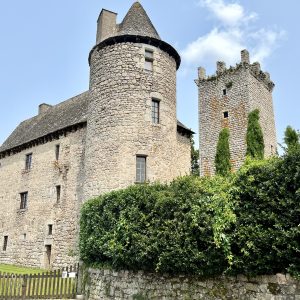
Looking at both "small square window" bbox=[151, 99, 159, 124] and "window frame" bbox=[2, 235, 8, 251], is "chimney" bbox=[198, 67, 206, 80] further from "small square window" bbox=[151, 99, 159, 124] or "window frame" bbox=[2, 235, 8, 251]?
"window frame" bbox=[2, 235, 8, 251]

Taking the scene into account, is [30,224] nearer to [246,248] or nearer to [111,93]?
[111,93]

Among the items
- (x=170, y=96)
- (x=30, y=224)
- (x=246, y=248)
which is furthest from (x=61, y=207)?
(x=246, y=248)

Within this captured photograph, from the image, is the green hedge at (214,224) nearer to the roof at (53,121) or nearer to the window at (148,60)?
the window at (148,60)

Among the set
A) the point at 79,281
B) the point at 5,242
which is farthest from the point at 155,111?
the point at 5,242

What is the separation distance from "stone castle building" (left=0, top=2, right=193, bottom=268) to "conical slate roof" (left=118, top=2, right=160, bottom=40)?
61 mm

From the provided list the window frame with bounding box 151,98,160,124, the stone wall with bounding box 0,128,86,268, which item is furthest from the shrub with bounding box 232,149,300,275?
the stone wall with bounding box 0,128,86,268

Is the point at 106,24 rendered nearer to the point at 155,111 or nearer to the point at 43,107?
the point at 155,111

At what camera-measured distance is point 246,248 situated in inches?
282

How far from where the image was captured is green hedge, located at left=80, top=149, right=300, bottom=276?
6.84 meters

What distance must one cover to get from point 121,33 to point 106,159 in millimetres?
6585

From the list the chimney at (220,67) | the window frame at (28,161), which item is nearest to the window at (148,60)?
the window frame at (28,161)

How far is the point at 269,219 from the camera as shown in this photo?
697 cm

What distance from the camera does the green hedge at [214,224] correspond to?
6.84 meters

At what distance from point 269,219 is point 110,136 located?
35.6 ft
